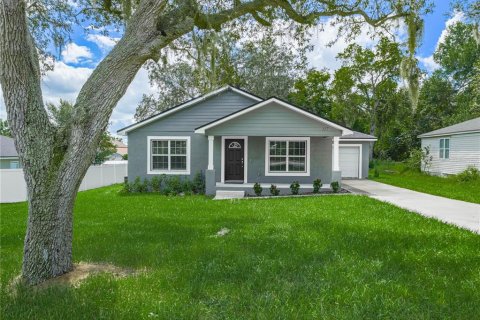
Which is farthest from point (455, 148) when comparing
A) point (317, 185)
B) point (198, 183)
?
point (198, 183)

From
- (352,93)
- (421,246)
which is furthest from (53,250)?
(352,93)

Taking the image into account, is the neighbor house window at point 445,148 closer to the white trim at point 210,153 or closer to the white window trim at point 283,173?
the white window trim at point 283,173

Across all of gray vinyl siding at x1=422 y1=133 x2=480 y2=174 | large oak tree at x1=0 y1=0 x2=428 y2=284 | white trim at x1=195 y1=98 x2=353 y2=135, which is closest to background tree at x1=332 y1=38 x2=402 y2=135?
gray vinyl siding at x1=422 y1=133 x2=480 y2=174

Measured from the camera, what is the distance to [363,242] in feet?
18.0

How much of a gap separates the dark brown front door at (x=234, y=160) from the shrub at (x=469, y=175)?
11.6 m

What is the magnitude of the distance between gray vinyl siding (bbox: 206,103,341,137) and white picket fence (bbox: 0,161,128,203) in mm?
8862

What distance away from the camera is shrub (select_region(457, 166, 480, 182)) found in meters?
16.1

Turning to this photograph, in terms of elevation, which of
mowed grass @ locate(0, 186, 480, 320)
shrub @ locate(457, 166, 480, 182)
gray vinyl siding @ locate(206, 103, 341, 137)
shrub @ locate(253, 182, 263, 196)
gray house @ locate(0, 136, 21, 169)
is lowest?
mowed grass @ locate(0, 186, 480, 320)

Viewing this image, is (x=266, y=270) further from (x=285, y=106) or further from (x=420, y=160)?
(x=420, y=160)

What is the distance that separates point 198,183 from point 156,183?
6.29ft

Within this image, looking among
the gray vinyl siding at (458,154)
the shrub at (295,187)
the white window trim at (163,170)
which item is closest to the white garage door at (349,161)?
the gray vinyl siding at (458,154)

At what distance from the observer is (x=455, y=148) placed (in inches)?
733

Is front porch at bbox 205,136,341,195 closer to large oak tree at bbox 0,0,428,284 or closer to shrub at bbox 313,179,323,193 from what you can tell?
shrub at bbox 313,179,323,193

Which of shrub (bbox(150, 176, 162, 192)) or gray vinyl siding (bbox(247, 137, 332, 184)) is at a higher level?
gray vinyl siding (bbox(247, 137, 332, 184))
